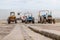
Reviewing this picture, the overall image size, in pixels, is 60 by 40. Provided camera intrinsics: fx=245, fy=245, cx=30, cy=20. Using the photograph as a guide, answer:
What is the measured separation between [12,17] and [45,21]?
8.11 meters

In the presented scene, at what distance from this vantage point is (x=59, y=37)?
36.6 feet

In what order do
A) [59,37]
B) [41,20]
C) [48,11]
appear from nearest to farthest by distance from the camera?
[59,37], [41,20], [48,11]

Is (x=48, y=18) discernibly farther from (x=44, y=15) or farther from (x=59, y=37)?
(x=59, y=37)

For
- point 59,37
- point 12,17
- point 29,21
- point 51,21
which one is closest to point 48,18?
point 51,21

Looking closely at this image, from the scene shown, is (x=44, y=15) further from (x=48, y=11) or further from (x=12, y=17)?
(x=12, y=17)

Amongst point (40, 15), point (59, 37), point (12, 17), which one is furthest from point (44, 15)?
point (59, 37)

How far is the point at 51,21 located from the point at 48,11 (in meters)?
2.89

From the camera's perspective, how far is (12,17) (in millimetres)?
55562

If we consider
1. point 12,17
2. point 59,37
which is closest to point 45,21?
point 12,17

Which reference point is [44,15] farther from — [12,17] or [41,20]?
[12,17]

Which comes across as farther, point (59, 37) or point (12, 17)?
point (12, 17)

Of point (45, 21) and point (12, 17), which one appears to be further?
point (12, 17)

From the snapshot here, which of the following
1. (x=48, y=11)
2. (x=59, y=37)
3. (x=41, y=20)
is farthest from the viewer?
(x=48, y=11)

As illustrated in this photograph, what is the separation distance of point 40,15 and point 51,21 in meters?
2.89
